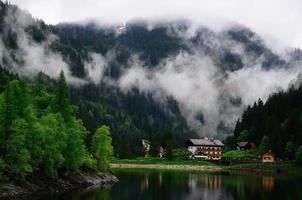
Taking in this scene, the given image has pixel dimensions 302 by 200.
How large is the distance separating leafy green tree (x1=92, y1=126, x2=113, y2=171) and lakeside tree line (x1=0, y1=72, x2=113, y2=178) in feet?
25.0

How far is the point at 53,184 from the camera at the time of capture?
92.3 meters

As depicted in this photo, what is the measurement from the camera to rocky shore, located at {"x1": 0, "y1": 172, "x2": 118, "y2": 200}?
76494 mm

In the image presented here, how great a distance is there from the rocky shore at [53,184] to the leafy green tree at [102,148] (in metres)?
3.04

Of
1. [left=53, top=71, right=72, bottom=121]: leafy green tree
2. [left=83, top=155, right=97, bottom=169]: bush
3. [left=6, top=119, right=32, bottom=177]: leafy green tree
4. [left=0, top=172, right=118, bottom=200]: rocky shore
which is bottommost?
[left=0, top=172, right=118, bottom=200]: rocky shore

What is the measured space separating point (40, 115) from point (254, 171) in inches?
4082

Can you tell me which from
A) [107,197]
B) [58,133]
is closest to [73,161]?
[58,133]

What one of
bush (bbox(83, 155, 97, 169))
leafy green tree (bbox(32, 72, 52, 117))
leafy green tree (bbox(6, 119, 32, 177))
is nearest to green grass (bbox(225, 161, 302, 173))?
bush (bbox(83, 155, 97, 169))

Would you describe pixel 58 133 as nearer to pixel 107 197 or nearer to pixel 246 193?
pixel 107 197

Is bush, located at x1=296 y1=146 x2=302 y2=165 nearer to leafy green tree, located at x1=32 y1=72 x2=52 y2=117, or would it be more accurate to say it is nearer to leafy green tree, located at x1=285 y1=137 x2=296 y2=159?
leafy green tree, located at x1=285 y1=137 x2=296 y2=159

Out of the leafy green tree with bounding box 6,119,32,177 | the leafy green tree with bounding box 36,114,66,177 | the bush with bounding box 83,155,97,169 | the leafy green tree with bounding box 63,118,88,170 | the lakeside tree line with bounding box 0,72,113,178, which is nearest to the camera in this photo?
the leafy green tree with bounding box 6,119,32,177

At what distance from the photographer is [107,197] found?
3391 inches

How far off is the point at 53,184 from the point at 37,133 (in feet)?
40.0

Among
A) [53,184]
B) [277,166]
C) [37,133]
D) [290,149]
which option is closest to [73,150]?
[53,184]

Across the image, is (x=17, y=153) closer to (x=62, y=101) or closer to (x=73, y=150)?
(x=73, y=150)
